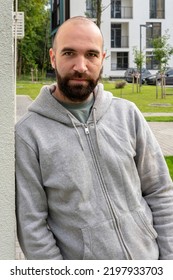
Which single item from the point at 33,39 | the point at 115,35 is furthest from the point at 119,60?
the point at 33,39

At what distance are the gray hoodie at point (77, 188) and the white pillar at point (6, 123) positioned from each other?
0.05 m

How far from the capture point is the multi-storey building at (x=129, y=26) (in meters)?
46.5

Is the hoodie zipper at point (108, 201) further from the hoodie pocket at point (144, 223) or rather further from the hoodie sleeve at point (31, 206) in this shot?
the hoodie sleeve at point (31, 206)

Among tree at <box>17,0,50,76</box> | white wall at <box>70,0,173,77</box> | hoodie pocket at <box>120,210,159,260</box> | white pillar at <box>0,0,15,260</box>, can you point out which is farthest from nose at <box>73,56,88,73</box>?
white wall at <box>70,0,173,77</box>

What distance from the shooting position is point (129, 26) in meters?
46.9

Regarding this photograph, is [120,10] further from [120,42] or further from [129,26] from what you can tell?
[120,42]

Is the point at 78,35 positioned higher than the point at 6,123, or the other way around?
the point at 78,35

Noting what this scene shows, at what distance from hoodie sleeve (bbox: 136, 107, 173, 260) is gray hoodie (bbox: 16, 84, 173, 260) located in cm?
6

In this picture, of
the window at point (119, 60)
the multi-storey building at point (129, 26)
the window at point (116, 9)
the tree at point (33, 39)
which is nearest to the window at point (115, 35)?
the multi-storey building at point (129, 26)

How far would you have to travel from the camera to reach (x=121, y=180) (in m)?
1.96

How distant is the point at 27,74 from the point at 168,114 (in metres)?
40.5

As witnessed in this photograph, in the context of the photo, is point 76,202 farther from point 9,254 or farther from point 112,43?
point 112,43

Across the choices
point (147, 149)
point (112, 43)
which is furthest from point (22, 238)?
point (112, 43)

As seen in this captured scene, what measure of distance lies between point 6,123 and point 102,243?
0.55 meters
